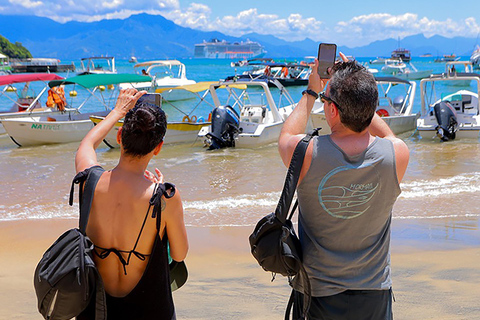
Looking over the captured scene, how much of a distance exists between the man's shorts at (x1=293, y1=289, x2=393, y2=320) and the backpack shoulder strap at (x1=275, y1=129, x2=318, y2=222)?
381mm

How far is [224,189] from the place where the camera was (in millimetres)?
9586

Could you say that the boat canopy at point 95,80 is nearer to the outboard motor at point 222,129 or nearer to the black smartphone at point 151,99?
the outboard motor at point 222,129

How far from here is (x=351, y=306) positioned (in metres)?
2.15

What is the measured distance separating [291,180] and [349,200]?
25 cm

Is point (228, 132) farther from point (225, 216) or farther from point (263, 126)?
point (225, 216)

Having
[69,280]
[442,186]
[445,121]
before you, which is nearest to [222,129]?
[445,121]

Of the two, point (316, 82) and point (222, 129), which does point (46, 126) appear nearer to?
point (222, 129)

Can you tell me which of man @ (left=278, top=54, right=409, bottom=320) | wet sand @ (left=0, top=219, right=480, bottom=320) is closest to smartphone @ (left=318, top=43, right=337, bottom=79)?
man @ (left=278, top=54, right=409, bottom=320)

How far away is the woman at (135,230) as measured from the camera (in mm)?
2182

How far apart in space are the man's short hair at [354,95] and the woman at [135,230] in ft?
2.38

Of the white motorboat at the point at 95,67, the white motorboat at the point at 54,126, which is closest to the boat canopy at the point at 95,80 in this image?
the white motorboat at the point at 54,126

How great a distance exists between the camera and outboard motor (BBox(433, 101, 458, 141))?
46.4 ft

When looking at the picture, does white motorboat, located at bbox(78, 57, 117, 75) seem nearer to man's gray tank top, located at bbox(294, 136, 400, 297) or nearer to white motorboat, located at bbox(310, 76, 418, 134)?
white motorboat, located at bbox(310, 76, 418, 134)

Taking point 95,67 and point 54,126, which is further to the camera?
point 95,67
